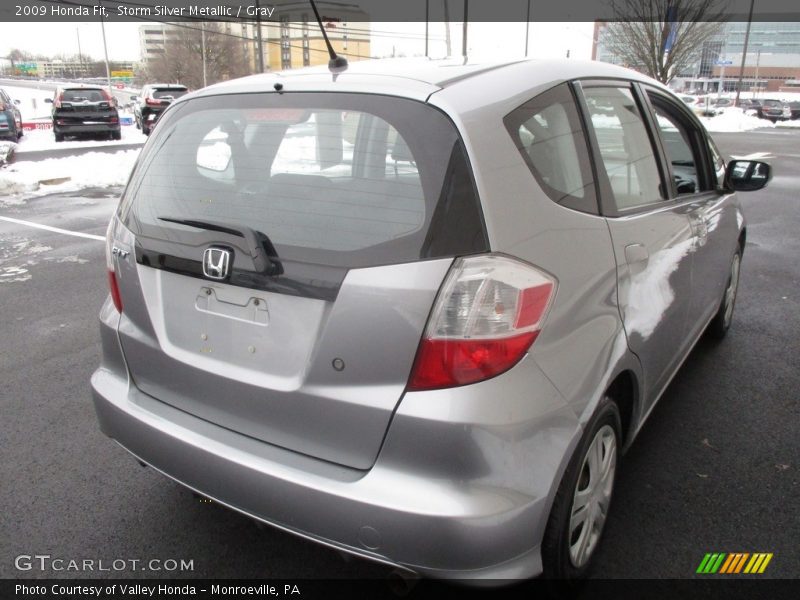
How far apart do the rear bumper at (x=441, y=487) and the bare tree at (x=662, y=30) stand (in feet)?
101

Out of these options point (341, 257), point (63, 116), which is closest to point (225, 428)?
point (341, 257)

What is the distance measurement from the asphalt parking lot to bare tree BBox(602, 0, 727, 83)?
27497mm

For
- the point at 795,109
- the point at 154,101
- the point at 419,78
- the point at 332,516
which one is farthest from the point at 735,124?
the point at 332,516

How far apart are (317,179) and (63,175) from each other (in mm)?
12605

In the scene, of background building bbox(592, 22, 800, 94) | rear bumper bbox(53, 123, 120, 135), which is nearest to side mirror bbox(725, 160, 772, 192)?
rear bumper bbox(53, 123, 120, 135)

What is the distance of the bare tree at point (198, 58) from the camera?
5778 cm

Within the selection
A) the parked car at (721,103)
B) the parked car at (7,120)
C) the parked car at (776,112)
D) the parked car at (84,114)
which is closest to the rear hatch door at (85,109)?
the parked car at (84,114)

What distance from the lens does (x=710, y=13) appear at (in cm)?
2853

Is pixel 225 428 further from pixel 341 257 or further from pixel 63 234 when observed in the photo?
pixel 63 234

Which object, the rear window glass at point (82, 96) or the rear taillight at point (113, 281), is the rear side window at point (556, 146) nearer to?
the rear taillight at point (113, 281)

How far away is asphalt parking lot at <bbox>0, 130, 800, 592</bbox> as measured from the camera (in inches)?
95.5

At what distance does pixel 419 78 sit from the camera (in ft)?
6.57

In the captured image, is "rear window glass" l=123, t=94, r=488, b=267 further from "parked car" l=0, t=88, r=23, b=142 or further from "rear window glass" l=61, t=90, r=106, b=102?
"rear window glass" l=61, t=90, r=106, b=102

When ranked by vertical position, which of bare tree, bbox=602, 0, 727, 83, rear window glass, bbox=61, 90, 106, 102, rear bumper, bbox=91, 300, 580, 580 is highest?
bare tree, bbox=602, 0, 727, 83
